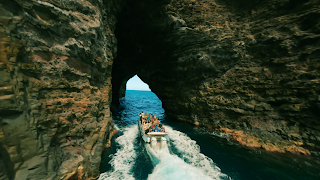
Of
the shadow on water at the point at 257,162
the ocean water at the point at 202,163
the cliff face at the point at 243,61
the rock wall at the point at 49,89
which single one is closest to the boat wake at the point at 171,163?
the ocean water at the point at 202,163

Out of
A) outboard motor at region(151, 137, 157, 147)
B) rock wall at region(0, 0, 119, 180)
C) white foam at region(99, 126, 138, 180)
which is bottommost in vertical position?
white foam at region(99, 126, 138, 180)

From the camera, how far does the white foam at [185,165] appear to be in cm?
722

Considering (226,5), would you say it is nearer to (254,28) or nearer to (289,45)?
(254,28)

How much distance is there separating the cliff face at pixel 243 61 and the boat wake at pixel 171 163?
6056mm

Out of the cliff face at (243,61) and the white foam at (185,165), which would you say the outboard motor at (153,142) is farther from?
the cliff face at (243,61)

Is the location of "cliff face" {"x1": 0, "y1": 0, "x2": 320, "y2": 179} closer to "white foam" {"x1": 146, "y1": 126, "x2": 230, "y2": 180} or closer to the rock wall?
the rock wall

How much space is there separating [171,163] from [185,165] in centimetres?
104

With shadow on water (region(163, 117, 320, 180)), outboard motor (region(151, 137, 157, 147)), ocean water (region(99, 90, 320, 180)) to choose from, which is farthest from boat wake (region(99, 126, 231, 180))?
shadow on water (region(163, 117, 320, 180))

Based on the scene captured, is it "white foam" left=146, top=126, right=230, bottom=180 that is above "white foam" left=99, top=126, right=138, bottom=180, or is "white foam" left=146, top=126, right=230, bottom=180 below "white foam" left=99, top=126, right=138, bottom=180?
above

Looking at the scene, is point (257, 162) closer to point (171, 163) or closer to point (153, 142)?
point (171, 163)

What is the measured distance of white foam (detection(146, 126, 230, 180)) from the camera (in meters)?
7.22

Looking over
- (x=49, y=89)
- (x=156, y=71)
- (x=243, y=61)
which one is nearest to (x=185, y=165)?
(x=49, y=89)

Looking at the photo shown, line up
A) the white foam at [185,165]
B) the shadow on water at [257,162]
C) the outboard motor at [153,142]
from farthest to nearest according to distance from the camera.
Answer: the outboard motor at [153,142], the shadow on water at [257,162], the white foam at [185,165]

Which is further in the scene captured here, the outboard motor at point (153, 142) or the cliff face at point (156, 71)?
the outboard motor at point (153, 142)
